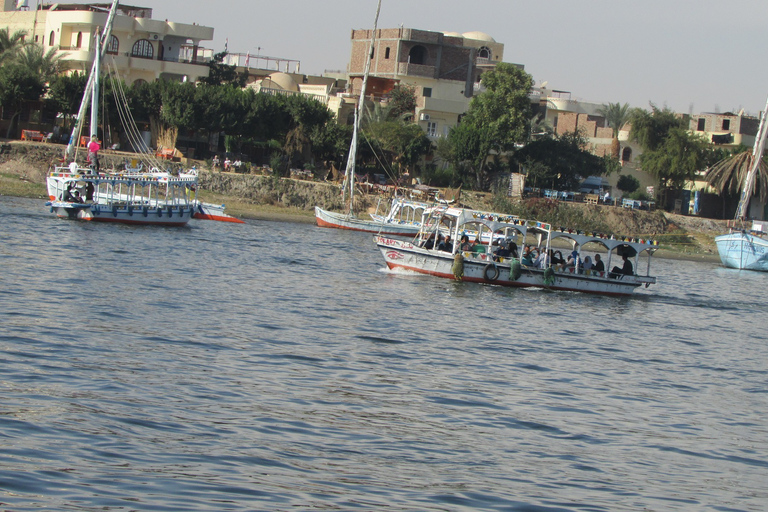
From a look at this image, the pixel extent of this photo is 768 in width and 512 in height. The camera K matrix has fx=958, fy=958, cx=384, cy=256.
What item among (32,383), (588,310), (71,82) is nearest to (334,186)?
(71,82)

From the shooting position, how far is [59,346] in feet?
55.5

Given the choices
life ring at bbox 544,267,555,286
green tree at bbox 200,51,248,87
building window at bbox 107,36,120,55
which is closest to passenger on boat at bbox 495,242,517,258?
life ring at bbox 544,267,555,286

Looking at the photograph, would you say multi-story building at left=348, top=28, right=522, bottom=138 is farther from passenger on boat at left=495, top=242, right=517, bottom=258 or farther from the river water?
the river water

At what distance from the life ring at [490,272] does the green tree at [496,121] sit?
35.1 metres

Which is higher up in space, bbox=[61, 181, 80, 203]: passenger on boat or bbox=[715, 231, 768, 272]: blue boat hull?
bbox=[715, 231, 768, 272]: blue boat hull

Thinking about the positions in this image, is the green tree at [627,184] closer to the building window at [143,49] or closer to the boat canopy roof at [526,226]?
the building window at [143,49]

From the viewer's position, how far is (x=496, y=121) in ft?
227

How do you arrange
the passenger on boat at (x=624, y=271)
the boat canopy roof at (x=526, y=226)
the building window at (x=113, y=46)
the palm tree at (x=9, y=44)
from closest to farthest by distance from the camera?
1. the boat canopy roof at (x=526, y=226)
2. the passenger on boat at (x=624, y=271)
3. the palm tree at (x=9, y=44)
4. the building window at (x=113, y=46)

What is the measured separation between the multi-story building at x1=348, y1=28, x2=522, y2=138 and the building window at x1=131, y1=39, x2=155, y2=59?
55.3 feet

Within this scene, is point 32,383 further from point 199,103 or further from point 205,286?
point 199,103

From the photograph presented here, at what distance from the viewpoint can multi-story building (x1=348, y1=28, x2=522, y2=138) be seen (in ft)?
249

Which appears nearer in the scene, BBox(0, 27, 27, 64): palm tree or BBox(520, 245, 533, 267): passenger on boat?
BBox(520, 245, 533, 267): passenger on boat

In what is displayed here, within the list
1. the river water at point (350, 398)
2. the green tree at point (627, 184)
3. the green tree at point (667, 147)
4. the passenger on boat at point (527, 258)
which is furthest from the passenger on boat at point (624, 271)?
the green tree at point (627, 184)

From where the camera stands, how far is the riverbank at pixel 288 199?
5675 cm
